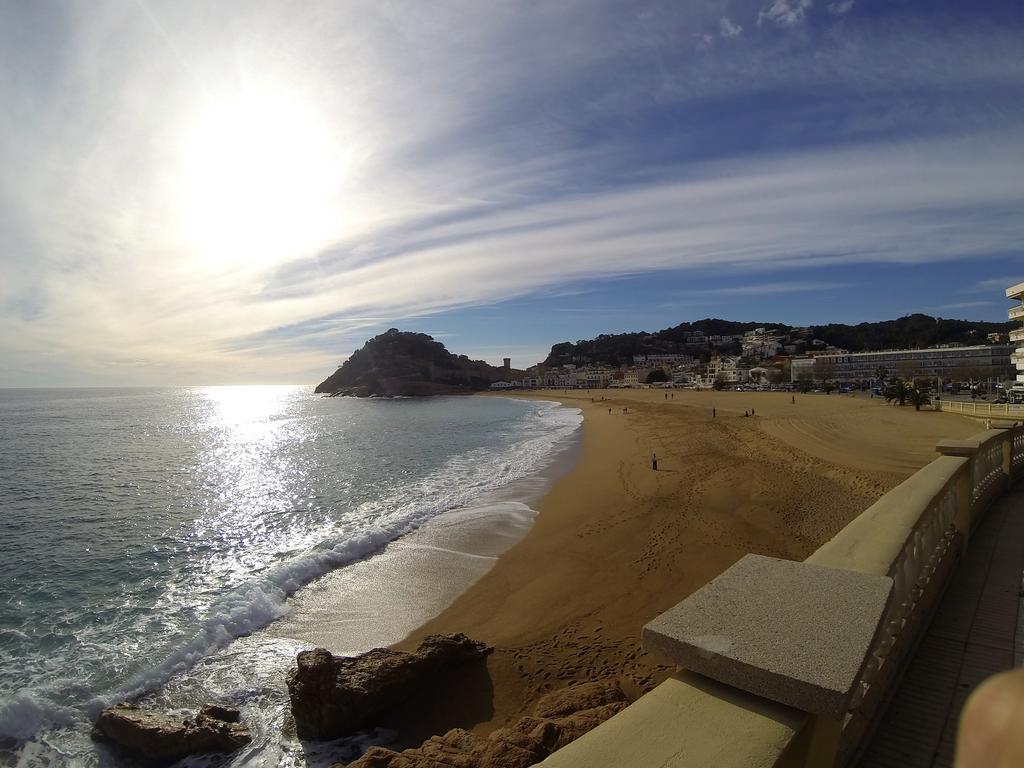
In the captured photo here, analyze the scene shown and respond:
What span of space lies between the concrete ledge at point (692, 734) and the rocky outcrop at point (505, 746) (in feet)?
9.84

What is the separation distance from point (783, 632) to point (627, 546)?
1075cm

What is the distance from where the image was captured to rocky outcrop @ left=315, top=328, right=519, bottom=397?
126081mm

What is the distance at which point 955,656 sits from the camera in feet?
12.5

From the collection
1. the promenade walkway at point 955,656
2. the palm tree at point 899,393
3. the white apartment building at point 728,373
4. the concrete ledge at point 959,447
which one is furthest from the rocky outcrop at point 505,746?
the white apartment building at point 728,373

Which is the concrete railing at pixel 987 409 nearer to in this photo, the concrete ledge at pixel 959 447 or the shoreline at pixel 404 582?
the shoreline at pixel 404 582

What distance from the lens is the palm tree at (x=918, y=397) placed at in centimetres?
3644

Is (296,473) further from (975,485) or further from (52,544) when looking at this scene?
(975,485)

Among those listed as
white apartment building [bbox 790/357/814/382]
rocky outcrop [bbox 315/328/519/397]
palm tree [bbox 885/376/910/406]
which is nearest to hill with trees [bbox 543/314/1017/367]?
white apartment building [bbox 790/357/814/382]

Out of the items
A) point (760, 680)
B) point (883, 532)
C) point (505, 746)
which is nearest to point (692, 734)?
point (760, 680)

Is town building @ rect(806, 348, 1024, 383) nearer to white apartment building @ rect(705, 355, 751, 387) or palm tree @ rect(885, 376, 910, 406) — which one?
white apartment building @ rect(705, 355, 751, 387)

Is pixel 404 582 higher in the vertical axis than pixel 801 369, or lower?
lower

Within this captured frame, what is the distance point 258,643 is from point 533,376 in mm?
150080

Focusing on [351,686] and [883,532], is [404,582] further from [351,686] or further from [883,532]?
[883,532]

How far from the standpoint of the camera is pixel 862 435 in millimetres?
26453
